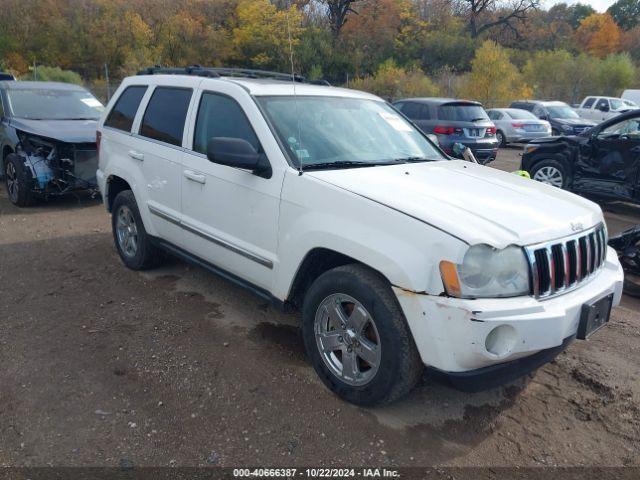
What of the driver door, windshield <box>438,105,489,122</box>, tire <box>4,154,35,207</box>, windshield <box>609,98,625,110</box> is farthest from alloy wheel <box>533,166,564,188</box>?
windshield <box>609,98,625,110</box>

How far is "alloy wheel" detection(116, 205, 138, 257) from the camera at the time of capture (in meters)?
5.15

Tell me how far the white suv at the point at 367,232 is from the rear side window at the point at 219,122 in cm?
1

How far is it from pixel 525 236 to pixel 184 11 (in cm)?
5099

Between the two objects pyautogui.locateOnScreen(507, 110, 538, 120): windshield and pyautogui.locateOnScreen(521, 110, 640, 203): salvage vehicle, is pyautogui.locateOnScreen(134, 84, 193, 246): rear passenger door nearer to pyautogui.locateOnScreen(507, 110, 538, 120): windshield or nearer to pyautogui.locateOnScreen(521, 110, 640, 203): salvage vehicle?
pyautogui.locateOnScreen(521, 110, 640, 203): salvage vehicle

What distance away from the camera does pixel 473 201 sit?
3.07 m

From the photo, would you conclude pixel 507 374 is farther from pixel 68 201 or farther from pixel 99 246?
pixel 68 201

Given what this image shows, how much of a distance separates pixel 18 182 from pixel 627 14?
73507mm

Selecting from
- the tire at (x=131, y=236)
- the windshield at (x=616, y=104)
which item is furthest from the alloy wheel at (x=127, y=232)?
the windshield at (x=616, y=104)

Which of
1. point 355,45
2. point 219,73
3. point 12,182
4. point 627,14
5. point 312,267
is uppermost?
point 627,14

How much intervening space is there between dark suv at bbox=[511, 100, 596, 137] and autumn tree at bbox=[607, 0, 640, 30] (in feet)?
171

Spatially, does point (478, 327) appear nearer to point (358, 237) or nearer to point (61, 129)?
point (358, 237)

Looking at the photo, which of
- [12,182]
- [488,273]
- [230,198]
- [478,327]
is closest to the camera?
[478,327]

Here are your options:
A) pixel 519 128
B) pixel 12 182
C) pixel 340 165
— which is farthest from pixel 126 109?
pixel 519 128

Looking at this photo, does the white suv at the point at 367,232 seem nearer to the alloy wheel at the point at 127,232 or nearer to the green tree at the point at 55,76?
the alloy wheel at the point at 127,232
